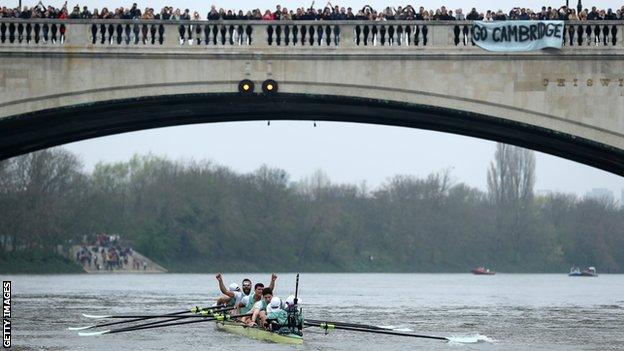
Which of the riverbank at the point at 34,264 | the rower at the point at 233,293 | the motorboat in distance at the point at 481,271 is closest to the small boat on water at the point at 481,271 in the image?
the motorboat in distance at the point at 481,271

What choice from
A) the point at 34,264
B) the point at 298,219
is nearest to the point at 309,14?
the point at 34,264

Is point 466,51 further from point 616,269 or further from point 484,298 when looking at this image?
point 616,269

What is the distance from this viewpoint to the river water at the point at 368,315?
141ft

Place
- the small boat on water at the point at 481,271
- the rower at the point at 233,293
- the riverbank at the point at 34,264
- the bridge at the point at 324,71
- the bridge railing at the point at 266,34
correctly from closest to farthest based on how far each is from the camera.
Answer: the rower at the point at 233,293 < the bridge at the point at 324,71 < the bridge railing at the point at 266,34 < the riverbank at the point at 34,264 < the small boat on water at the point at 481,271

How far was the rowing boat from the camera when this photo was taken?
40781 millimetres

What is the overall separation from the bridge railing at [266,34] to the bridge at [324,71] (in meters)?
0.04

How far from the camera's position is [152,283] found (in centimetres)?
9712

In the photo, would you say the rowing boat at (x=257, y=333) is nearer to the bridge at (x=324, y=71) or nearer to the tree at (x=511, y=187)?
the bridge at (x=324, y=71)

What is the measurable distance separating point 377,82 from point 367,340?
7.69 meters

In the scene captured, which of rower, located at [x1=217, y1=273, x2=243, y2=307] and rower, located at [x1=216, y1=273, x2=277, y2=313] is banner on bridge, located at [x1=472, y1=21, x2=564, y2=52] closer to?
rower, located at [x1=216, y1=273, x2=277, y2=313]

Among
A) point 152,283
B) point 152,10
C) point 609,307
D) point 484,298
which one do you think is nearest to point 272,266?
point 152,283

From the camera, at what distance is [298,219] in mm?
136875

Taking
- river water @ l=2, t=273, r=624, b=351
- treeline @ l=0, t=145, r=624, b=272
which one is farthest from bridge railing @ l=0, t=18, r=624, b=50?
treeline @ l=0, t=145, r=624, b=272

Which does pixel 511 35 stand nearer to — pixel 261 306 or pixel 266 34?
pixel 266 34
